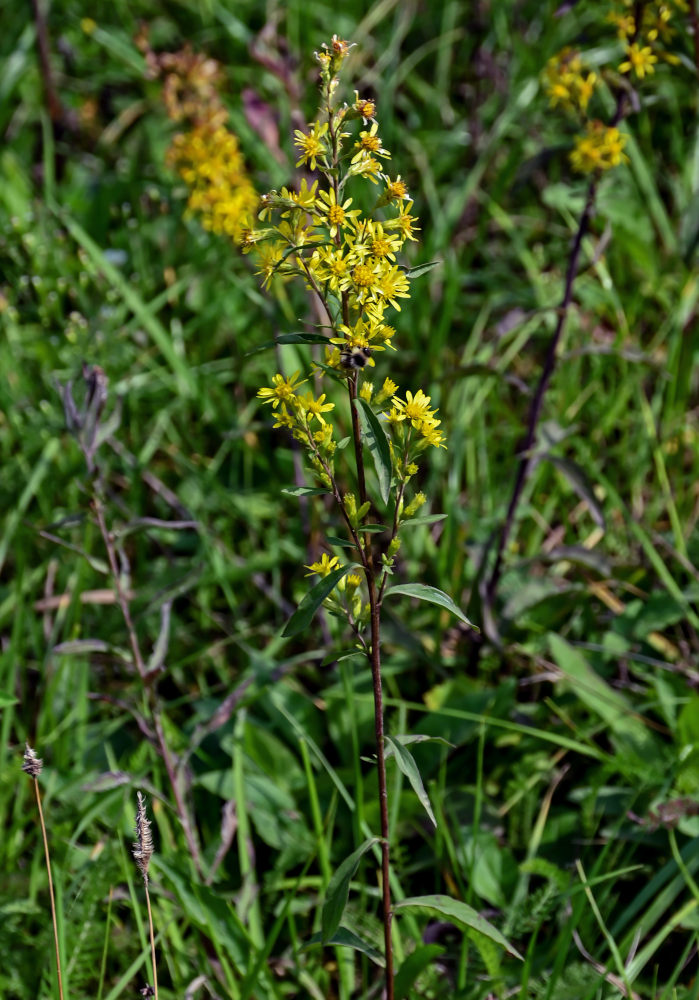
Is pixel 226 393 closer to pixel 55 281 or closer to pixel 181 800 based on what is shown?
pixel 55 281

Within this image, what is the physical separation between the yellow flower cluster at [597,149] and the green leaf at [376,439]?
3.84 ft

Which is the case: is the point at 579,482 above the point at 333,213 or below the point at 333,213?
below

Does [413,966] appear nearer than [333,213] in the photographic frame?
No

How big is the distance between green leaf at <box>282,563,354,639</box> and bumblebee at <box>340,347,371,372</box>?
11.4 inches

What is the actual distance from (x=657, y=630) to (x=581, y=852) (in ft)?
2.17

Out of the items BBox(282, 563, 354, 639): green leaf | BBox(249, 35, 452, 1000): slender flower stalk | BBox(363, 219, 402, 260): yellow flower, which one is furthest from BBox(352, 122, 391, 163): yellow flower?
BBox(282, 563, 354, 639): green leaf

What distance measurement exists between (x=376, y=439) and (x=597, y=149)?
3.95 feet

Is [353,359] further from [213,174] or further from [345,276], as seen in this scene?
[213,174]

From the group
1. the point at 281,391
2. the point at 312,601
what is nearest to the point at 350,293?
the point at 281,391

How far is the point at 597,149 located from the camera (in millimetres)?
2223

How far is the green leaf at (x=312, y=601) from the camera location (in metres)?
1.42

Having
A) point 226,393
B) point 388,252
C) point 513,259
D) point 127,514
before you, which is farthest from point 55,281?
point 388,252

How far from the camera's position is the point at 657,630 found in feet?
8.57

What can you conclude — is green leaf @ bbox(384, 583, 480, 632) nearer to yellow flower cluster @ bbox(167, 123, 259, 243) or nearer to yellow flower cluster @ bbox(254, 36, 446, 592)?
yellow flower cluster @ bbox(254, 36, 446, 592)
